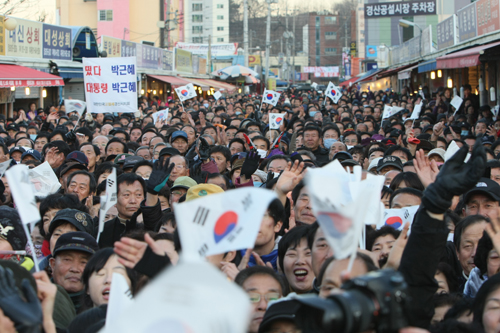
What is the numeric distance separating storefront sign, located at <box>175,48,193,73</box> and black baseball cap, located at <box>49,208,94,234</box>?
3083 centimetres

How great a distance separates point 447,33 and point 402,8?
19051 millimetres

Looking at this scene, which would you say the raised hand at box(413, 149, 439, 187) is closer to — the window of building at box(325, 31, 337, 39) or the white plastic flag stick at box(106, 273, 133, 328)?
the white plastic flag stick at box(106, 273, 133, 328)

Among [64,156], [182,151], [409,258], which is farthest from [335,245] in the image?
[182,151]

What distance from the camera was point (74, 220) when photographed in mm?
4574

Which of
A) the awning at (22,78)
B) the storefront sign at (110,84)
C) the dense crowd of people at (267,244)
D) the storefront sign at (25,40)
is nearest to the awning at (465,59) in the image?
the dense crowd of people at (267,244)

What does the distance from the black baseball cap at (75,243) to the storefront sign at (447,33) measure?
1639 cm

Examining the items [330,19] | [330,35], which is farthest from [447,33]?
[330,19]

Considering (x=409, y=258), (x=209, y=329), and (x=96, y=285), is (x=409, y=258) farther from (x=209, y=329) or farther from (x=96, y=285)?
(x=96, y=285)

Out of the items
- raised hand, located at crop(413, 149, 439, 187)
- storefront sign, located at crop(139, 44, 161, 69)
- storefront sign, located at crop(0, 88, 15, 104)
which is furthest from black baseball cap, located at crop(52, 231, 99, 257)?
storefront sign, located at crop(139, 44, 161, 69)

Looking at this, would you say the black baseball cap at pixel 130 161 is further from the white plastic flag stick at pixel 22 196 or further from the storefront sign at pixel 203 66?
the storefront sign at pixel 203 66

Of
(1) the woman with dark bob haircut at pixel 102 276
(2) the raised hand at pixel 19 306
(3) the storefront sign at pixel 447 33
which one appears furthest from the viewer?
(3) the storefront sign at pixel 447 33

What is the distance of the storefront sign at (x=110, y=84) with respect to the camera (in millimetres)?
10781

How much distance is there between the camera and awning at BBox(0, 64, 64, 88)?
1445 cm

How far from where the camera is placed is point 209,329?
152 centimetres
